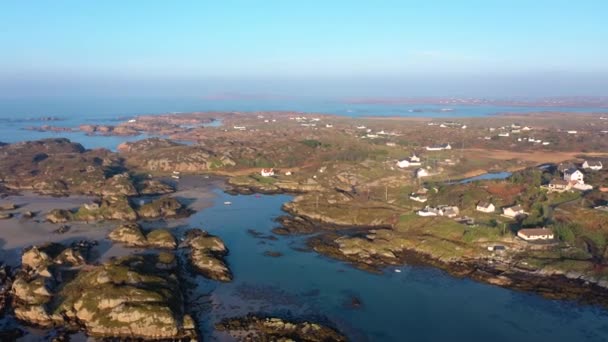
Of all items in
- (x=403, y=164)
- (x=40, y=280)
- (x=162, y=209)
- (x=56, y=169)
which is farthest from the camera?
(x=403, y=164)

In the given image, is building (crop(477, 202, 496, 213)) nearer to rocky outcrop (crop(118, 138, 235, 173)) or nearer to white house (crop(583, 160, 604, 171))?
white house (crop(583, 160, 604, 171))

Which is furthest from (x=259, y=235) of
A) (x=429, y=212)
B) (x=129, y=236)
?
(x=429, y=212)

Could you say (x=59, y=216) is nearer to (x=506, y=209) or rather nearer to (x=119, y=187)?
(x=119, y=187)

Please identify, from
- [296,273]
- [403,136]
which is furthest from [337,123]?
[296,273]

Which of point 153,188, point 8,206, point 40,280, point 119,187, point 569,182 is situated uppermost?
point 569,182

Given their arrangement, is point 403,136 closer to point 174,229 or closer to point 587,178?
point 587,178

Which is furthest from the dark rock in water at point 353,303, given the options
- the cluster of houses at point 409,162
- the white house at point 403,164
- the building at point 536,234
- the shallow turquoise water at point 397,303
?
the white house at point 403,164

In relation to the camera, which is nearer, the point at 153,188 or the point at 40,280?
the point at 40,280
